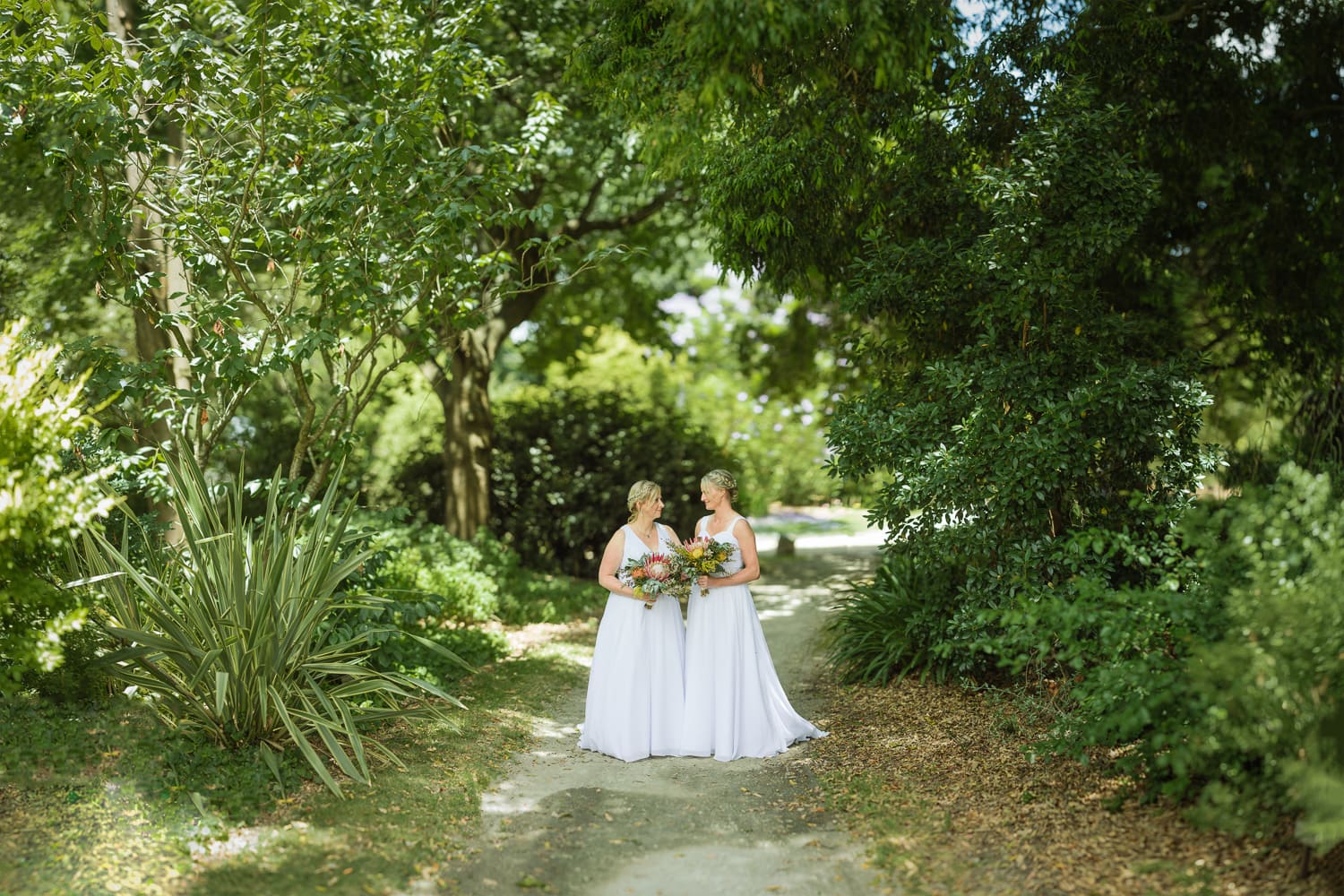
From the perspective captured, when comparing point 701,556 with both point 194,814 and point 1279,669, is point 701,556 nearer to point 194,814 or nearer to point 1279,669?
point 194,814

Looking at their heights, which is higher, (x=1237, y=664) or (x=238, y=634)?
(x=1237, y=664)

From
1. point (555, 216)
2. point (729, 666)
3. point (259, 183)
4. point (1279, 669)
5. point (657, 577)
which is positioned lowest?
point (729, 666)

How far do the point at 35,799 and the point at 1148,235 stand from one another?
9275 millimetres

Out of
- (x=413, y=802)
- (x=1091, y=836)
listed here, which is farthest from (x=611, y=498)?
(x=1091, y=836)

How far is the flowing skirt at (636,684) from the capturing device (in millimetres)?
6648

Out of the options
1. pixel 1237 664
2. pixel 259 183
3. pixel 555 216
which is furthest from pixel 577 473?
pixel 1237 664

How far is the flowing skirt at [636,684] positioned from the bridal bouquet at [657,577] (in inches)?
7.8

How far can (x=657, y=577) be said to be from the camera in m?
6.57

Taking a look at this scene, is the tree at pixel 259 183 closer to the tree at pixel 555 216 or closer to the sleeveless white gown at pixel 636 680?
the tree at pixel 555 216

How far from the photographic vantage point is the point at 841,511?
26750mm

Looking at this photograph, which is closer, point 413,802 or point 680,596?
point 413,802

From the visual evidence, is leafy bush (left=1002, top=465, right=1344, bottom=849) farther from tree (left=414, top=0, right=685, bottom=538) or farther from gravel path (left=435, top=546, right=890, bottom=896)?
tree (left=414, top=0, right=685, bottom=538)

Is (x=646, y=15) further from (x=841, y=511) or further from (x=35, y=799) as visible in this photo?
(x=841, y=511)

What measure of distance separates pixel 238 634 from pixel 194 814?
107 centimetres
